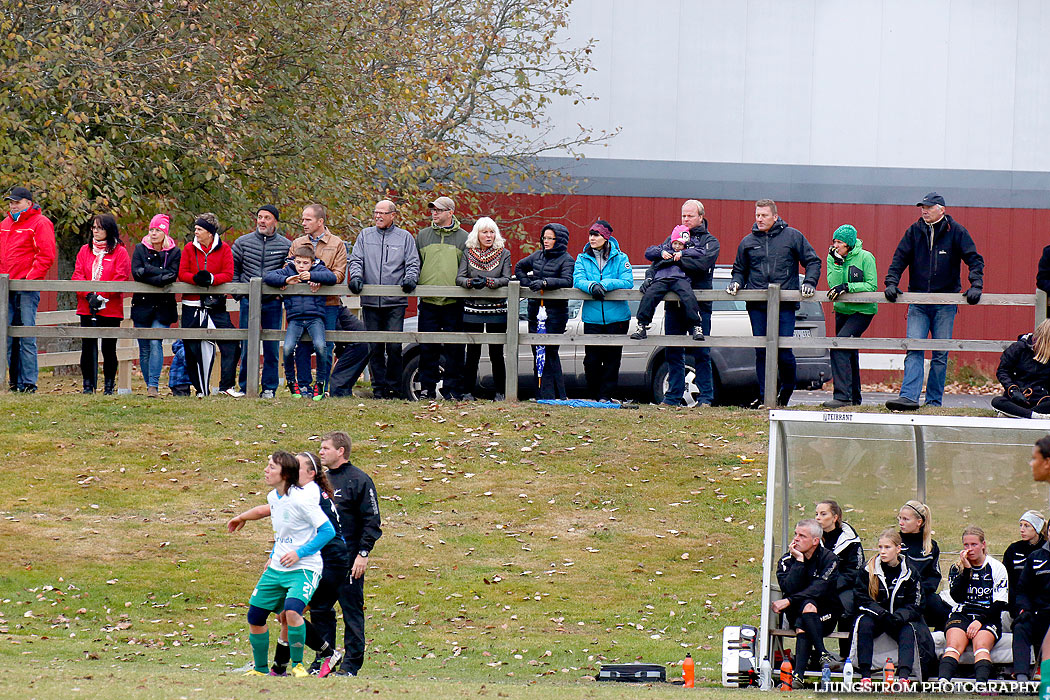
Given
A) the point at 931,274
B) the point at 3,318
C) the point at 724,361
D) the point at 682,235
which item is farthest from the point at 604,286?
the point at 3,318

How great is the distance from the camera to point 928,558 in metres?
9.29

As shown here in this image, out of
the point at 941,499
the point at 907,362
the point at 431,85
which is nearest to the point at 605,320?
the point at 907,362

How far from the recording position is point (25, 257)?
15.4 m

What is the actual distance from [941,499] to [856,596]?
133 centimetres

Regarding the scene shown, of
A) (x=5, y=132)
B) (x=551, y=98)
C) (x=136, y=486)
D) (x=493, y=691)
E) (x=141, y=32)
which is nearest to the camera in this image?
(x=493, y=691)

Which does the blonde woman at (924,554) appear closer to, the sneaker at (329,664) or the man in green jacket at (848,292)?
the sneaker at (329,664)

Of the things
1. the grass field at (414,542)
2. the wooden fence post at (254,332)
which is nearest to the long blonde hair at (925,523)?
the grass field at (414,542)

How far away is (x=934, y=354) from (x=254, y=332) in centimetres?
720

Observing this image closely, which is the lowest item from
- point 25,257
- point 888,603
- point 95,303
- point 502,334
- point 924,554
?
point 888,603

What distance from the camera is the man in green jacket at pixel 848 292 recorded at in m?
14.5

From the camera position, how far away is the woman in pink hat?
14.9 metres

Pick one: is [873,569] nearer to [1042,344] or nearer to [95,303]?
[1042,344]

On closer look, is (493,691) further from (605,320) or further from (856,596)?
(605,320)

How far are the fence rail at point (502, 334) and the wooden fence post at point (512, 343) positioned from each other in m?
0.01
